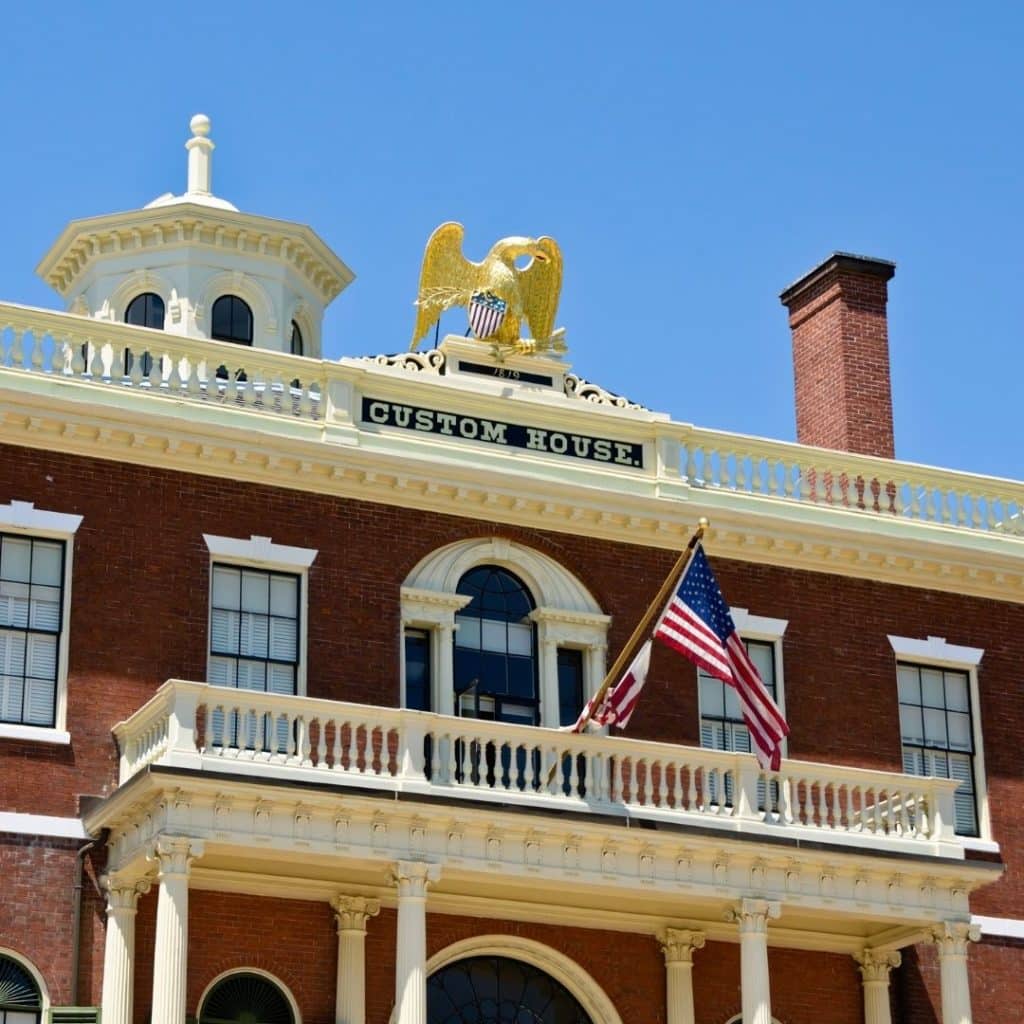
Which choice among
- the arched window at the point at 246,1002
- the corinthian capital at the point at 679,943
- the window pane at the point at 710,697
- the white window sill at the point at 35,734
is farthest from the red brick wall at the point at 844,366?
the white window sill at the point at 35,734

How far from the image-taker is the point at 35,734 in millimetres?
26734

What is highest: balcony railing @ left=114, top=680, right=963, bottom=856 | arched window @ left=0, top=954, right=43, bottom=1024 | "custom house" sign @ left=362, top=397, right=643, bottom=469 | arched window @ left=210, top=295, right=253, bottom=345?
arched window @ left=210, top=295, right=253, bottom=345

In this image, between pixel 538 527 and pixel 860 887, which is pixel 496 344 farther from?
pixel 860 887

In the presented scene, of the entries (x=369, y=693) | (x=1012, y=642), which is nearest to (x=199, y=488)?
(x=369, y=693)


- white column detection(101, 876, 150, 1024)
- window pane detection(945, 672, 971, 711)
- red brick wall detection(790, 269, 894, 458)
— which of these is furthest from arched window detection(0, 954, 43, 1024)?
red brick wall detection(790, 269, 894, 458)

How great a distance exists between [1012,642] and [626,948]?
672 cm

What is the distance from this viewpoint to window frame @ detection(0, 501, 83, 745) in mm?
26781

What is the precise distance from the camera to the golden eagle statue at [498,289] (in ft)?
102

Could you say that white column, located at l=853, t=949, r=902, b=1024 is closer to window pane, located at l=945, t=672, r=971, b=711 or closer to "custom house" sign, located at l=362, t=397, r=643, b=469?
window pane, located at l=945, t=672, r=971, b=711

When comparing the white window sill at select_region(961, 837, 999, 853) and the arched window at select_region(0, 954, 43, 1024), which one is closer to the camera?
the arched window at select_region(0, 954, 43, 1024)

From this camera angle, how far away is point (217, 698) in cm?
2567

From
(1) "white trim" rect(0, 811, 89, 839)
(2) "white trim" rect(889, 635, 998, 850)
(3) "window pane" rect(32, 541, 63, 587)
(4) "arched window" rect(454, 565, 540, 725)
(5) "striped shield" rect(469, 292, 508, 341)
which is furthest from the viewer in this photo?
(2) "white trim" rect(889, 635, 998, 850)

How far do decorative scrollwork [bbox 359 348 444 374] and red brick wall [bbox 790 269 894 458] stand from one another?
6297mm

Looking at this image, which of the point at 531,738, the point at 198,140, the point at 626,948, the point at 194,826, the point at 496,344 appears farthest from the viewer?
the point at 198,140
